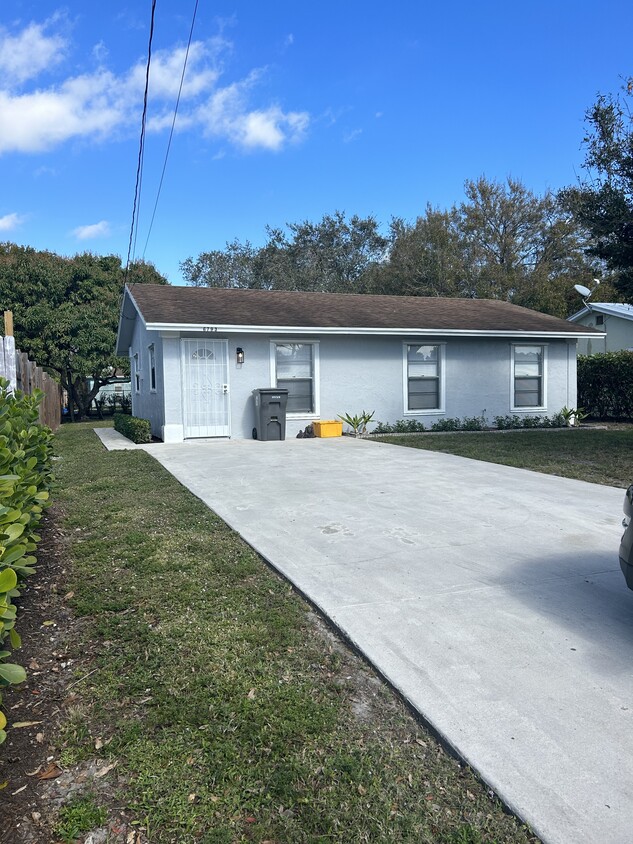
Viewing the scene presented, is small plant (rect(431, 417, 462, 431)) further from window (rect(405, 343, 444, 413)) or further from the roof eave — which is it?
the roof eave

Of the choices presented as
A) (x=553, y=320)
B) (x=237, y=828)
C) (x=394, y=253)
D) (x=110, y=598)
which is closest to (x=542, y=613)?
(x=237, y=828)

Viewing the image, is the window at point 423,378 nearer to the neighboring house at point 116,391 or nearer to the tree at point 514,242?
the neighboring house at point 116,391

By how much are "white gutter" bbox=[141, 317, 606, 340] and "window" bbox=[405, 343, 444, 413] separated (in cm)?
66

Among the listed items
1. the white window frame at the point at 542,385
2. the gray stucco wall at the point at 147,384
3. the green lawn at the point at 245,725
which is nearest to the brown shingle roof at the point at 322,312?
the white window frame at the point at 542,385

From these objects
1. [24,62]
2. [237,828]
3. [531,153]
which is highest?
[531,153]

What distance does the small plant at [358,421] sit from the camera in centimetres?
1429

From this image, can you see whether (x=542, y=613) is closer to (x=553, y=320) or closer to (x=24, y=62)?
(x=24, y=62)

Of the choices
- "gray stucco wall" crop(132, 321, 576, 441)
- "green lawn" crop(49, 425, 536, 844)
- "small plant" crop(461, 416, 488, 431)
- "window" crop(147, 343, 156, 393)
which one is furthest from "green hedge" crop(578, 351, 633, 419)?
"green lawn" crop(49, 425, 536, 844)

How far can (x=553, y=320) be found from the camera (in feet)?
58.0

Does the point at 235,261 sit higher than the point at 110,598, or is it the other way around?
the point at 235,261

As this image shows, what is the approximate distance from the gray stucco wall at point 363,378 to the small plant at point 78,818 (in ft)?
36.5

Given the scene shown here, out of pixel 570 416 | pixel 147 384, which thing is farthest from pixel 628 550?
pixel 570 416

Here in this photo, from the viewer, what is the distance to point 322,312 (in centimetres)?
1537

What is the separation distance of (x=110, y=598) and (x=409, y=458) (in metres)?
6.91
